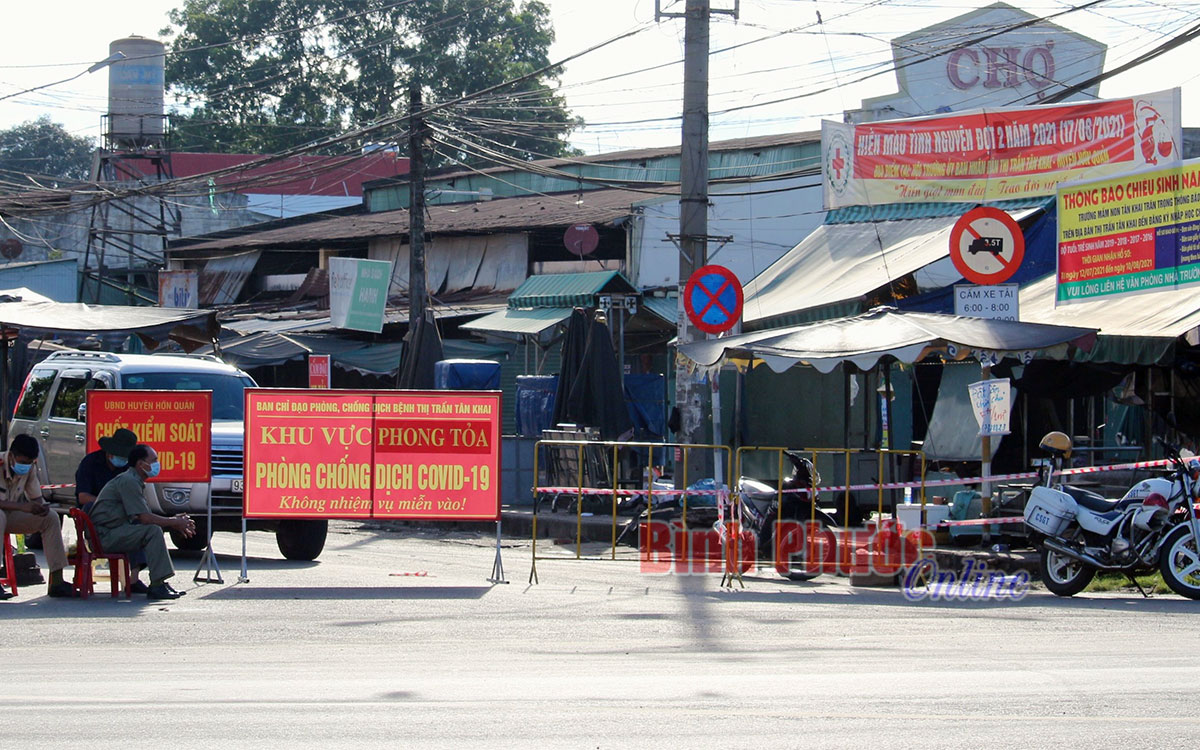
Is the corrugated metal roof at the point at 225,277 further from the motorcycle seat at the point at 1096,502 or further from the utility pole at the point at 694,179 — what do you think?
the motorcycle seat at the point at 1096,502

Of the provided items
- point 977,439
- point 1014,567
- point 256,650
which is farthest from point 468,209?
point 256,650

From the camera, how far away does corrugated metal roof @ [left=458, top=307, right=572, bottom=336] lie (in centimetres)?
2383

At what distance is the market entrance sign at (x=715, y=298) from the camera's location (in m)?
14.6

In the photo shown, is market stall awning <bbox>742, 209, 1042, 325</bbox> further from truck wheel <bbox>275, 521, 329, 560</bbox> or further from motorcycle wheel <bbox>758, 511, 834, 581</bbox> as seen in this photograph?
truck wheel <bbox>275, 521, 329, 560</bbox>

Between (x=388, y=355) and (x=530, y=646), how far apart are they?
69.2 ft

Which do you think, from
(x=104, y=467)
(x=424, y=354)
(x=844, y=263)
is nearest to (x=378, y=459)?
(x=104, y=467)

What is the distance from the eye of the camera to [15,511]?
38.3 feet

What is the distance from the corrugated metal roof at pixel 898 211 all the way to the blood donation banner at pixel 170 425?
42.1ft

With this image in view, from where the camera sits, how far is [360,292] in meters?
25.0

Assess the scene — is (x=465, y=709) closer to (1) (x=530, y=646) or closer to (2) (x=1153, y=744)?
(1) (x=530, y=646)

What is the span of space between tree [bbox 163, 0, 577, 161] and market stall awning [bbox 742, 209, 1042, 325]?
38.6 m

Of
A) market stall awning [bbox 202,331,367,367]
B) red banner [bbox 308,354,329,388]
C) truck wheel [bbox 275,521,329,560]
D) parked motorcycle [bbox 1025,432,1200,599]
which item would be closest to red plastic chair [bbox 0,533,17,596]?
truck wheel [bbox 275,521,329,560]

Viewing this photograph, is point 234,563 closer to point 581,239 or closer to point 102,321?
point 102,321

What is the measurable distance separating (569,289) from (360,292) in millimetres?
4101
